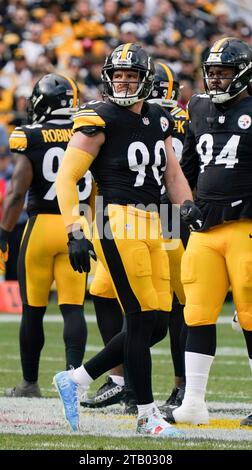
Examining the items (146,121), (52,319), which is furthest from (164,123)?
(52,319)

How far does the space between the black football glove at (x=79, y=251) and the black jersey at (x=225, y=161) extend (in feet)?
2.30

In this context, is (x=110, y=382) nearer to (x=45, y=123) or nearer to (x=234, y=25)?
(x=45, y=123)

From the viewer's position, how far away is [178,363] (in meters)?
6.39

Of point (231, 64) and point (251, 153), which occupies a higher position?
point (231, 64)

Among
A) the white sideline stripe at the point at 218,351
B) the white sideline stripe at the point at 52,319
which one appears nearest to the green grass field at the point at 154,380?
the white sideline stripe at the point at 218,351

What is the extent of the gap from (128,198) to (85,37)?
36.9 ft

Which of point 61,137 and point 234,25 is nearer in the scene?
→ point 61,137

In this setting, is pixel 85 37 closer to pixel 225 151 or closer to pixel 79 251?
pixel 225 151

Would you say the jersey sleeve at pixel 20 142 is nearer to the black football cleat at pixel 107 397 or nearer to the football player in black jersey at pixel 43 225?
the football player in black jersey at pixel 43 225

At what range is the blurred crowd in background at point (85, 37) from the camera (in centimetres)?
1477

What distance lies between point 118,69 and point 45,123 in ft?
4.65

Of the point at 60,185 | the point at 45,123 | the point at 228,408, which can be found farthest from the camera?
the point at 45,123

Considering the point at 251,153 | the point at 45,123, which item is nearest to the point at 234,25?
the point at 45,123

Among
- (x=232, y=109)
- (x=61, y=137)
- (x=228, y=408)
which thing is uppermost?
(x=232, y=109)
